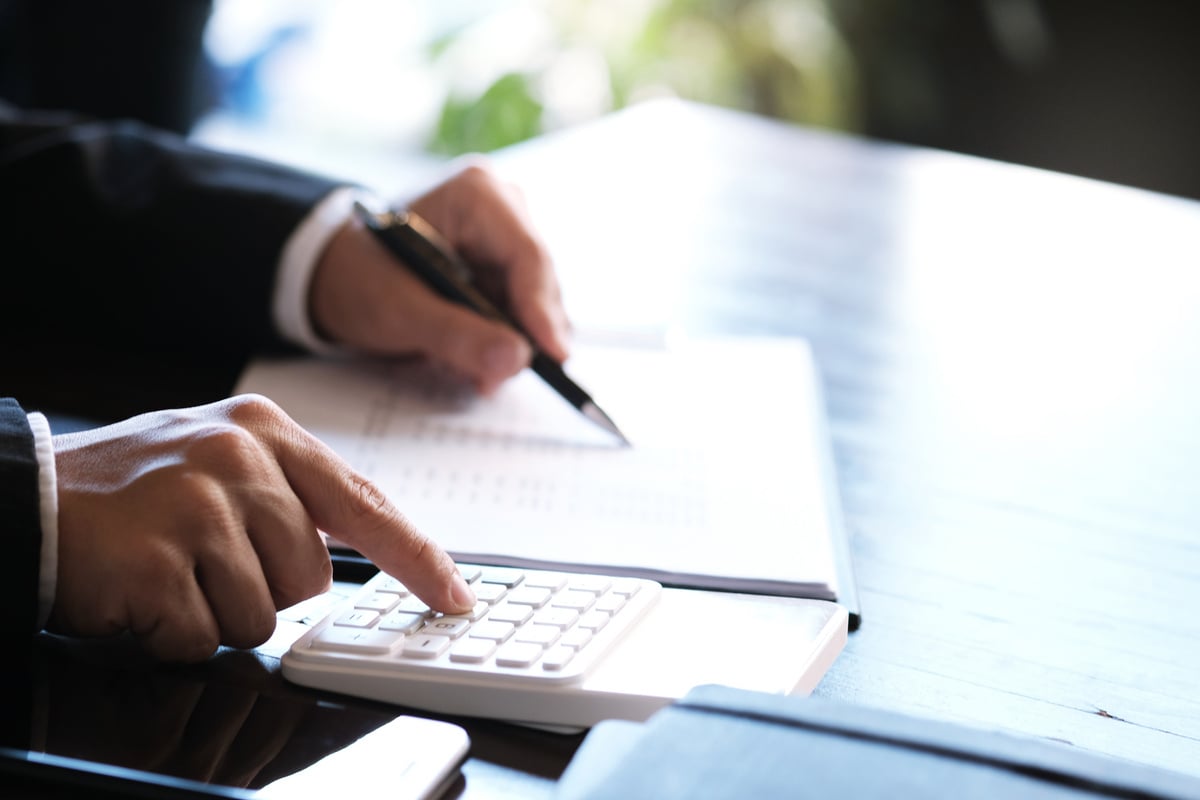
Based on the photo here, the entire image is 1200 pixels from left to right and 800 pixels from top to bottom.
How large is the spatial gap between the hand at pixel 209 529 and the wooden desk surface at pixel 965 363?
21 centimetres

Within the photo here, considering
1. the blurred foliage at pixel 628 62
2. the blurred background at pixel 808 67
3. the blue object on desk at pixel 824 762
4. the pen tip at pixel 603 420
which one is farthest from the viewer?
the blurred foliage at pixel 628 62

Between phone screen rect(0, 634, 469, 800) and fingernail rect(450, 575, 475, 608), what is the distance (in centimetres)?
6

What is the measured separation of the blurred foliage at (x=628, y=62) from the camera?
9.32 feet

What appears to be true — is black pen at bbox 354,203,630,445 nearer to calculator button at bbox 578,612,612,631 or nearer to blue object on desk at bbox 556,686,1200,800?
calculator button at bbox 578,612,612,631

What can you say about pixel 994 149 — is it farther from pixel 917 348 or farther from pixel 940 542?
pixel 940 542

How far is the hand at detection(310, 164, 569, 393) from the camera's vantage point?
81 cm

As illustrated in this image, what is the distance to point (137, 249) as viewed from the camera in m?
0.87

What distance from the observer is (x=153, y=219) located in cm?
87

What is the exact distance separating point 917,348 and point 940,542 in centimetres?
31

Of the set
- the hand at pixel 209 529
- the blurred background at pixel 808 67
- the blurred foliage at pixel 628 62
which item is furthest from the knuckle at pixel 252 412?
the blurred foliage at pixel 628 62

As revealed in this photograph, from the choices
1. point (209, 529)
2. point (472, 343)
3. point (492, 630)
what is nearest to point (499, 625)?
point (492, 630)

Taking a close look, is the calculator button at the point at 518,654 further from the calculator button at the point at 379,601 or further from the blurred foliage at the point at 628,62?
the blurred foliage at the point at 628,62

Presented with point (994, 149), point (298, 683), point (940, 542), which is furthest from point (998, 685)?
point (994, 149)

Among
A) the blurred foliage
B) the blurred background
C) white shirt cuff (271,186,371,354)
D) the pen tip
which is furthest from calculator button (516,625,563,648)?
the blurred foliage
